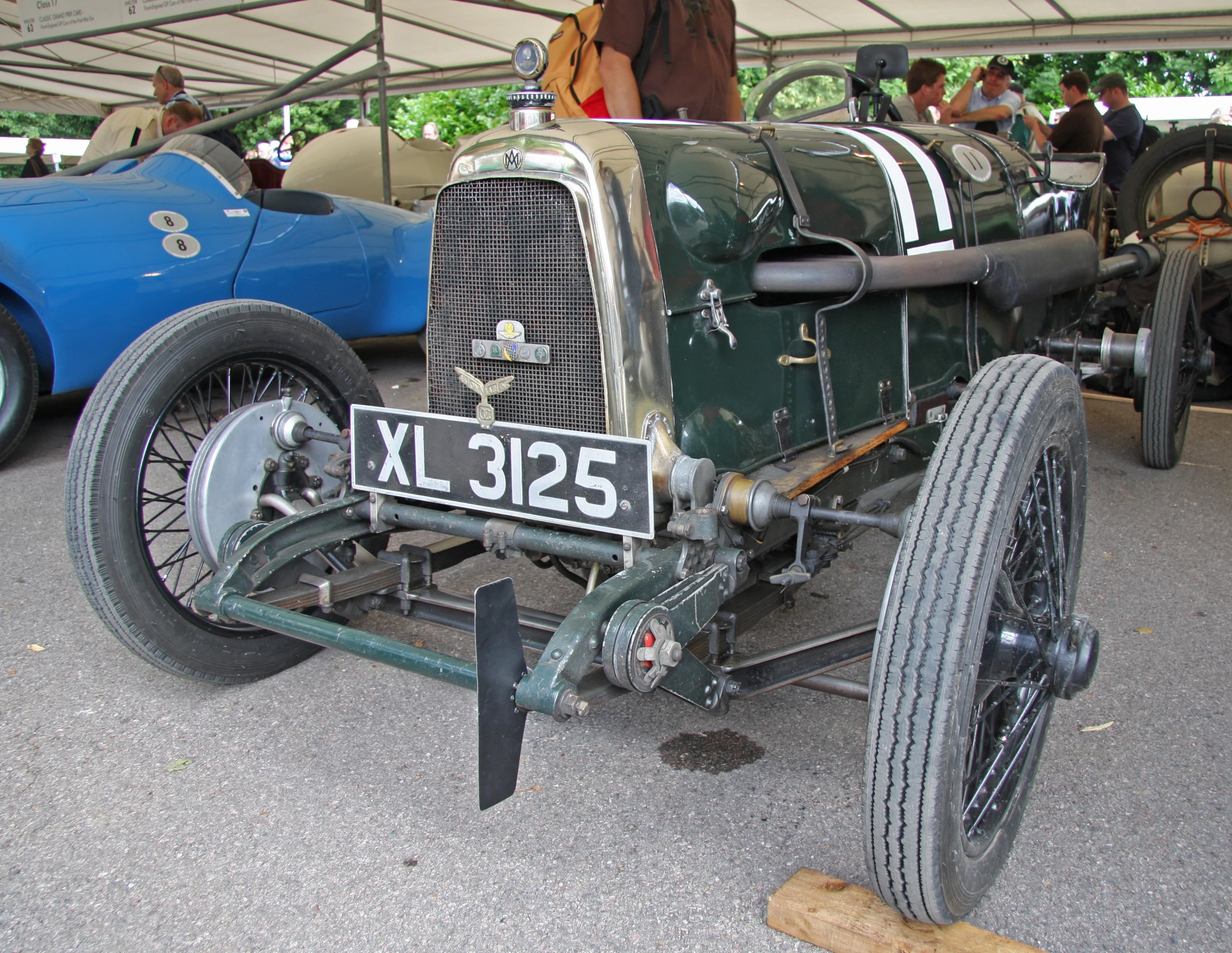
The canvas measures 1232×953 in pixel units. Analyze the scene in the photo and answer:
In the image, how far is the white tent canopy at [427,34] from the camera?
25.5ft

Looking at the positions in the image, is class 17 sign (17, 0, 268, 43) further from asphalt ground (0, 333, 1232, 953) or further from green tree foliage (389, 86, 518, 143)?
green tree foliage (389, 86, 518, 143)

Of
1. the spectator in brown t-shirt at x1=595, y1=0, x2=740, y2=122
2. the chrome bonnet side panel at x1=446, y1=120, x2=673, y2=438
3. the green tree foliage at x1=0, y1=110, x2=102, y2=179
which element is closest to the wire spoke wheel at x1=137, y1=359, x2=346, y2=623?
the chrome bonnet side panel at x1=446, y1=120, x2=673, y2=438

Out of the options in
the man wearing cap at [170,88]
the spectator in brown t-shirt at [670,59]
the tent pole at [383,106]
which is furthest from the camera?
the tent pole at [383,106]

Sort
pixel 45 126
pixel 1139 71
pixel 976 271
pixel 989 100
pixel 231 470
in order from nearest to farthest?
pixel 231 470, pixel 976 271, pixel 989 100, pixel 1139 71, pixel 45 126

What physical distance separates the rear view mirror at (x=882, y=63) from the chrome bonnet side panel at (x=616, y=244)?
1785 mm

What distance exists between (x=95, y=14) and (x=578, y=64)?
649cm

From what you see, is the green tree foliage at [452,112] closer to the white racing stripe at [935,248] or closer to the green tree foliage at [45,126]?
the green tree foliage at [45,126]

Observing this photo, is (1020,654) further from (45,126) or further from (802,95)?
(45,126)

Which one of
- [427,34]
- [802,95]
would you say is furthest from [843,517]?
[427,34]

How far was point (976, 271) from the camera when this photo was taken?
2.84 m

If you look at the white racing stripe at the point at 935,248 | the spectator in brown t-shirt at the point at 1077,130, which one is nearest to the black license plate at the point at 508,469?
the white racing stripe at the point at 935,248

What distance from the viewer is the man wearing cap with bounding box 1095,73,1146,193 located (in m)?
7.62

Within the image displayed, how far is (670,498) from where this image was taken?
217cm

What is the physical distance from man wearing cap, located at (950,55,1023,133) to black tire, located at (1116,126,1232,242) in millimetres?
731
